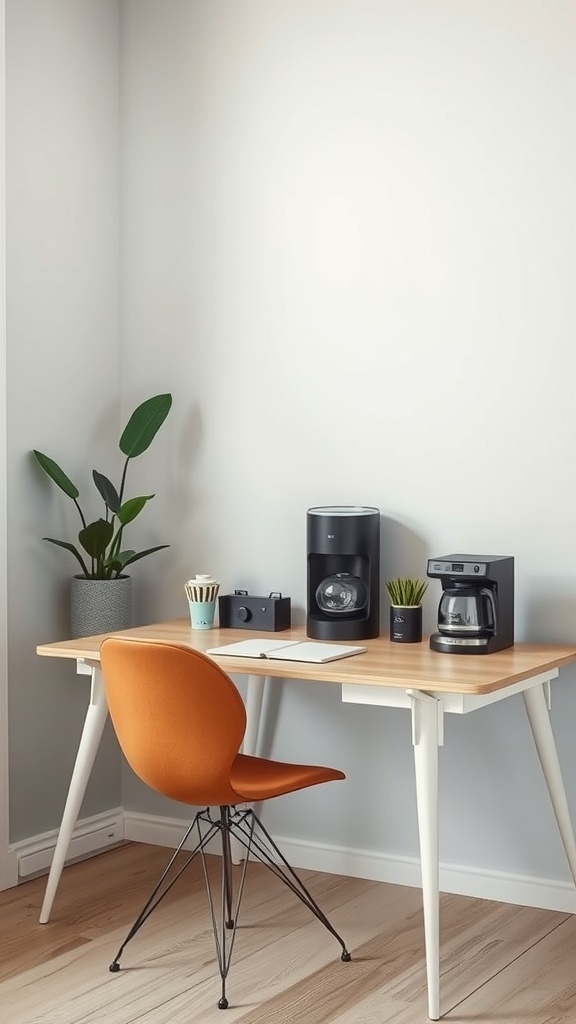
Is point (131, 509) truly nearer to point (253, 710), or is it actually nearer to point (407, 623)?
point (253, 710)

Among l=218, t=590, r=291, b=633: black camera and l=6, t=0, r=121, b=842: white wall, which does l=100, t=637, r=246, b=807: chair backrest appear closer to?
l=218, t=590, r=291, b=633: black camera

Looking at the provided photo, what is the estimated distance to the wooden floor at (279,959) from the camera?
98.3 inches

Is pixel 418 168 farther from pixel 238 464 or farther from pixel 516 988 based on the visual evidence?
pixel 516 988

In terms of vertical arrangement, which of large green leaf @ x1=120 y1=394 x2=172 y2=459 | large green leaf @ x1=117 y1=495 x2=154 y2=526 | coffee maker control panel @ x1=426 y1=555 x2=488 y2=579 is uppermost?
large green leaf @ x1=120 y1=394 x2=172 y2=459

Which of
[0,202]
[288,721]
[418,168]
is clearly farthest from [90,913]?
[418,168]

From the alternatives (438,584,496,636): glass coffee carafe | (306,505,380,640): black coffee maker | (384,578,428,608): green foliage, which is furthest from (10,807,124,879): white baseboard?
(438,584,496,636): glass coffee carafe

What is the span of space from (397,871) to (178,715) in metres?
1.11

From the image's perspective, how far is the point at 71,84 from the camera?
139 inches

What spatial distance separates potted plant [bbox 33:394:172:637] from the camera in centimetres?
339

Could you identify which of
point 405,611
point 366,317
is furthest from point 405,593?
point 366,317

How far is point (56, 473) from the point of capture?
334 cm

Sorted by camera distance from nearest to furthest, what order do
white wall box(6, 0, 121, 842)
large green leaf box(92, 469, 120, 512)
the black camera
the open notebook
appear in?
the open notebook, the black camera, white wall box(6, 0, 121, 842), large green leaf box(92, 469, 120, 512)

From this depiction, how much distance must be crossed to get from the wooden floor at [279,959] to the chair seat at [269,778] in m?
0.44

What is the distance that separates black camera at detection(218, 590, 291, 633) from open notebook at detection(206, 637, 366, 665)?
0.74ft
